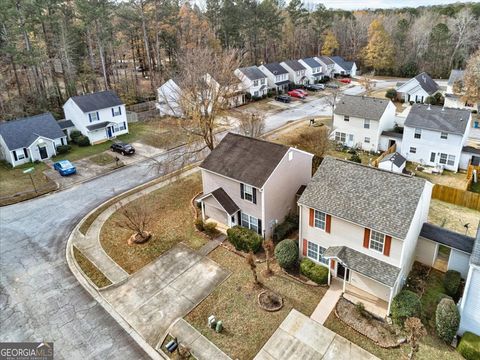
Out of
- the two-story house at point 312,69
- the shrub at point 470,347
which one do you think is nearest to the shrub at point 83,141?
the shrub at point 470,347

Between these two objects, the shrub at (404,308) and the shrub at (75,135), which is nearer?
the shrub at (404,308)

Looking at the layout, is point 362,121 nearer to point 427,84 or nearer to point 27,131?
point 427,84

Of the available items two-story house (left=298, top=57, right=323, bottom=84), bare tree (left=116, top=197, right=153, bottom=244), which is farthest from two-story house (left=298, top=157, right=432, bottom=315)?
two-story house (left=298, top=57, right=323, bottom=84)

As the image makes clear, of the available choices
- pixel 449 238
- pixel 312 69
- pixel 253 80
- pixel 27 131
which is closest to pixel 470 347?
pixel 449 238

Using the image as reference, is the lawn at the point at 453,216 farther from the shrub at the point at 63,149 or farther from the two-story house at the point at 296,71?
the two-story house at the point at 296,71

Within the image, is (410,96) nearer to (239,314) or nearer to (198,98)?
(198,98)

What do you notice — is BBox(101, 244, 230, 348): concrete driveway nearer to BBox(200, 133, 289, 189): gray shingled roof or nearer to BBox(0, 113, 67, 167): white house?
BBox(200, 133, 289, 189): gray shingled roof
